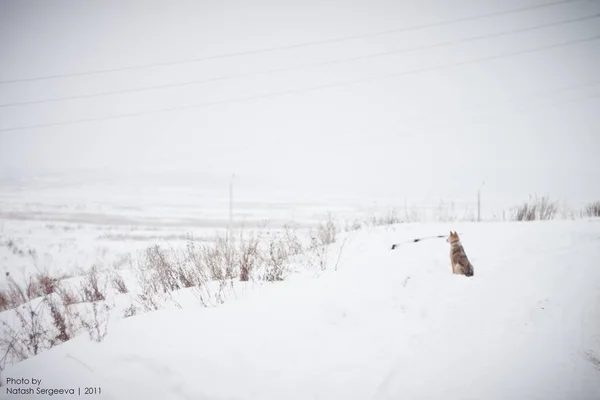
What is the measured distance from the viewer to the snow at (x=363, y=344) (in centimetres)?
219

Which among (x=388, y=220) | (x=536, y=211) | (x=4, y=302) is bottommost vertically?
(x=4, y=302)

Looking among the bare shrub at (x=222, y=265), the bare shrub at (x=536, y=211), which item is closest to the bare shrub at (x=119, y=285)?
the bare shrub at (x=222, y=265)

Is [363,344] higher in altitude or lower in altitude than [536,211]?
lower

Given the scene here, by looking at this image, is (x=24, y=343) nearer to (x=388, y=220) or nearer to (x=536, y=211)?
(x=388, y=220)

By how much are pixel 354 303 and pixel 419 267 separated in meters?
1.60

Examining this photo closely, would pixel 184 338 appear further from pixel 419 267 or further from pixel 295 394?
pixel 419 267

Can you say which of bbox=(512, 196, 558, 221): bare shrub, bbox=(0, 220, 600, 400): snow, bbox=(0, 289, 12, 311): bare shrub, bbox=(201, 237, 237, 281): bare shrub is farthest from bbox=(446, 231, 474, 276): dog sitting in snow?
bbox=(0, 289, 12, 311): bare shrub

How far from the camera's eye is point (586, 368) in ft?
7.50

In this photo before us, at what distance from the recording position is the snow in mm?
2189

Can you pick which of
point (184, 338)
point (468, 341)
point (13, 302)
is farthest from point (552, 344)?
point (13, 302)

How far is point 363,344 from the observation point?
104 inches

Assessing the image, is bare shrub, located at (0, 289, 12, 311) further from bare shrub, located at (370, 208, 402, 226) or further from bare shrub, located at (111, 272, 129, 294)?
bare shrub, located at (370, 208, 402, 226)

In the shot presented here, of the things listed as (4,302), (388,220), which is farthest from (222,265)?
(388,220)

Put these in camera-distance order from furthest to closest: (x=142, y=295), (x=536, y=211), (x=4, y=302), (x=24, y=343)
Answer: (x=536, y=211), (x=4, y=302), (x=142, y=295), (x=24, y=343)
